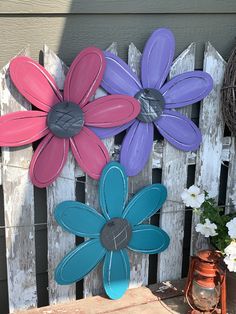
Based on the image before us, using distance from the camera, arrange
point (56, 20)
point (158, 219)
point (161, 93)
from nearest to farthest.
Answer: point (56, 20) < point (161, 93) < point (158, 219)

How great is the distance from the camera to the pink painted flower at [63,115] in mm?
1715

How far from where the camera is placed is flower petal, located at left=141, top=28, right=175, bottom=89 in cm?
187

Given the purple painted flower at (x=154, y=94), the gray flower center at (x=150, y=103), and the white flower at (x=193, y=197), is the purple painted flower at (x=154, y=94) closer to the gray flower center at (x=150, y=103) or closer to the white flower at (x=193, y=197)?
the gray flower center at (x=150, y=103)

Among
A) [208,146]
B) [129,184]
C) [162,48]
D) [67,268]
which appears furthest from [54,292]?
[162,48]

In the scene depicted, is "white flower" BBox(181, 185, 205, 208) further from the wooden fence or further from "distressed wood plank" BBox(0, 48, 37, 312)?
"distressed wood plank" BBox(0, 48, 37, 312)

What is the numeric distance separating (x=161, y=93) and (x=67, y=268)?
819 millimetres

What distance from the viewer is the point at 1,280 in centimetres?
207

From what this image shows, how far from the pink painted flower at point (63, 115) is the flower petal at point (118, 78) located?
0.04 metres

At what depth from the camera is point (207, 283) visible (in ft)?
6.28

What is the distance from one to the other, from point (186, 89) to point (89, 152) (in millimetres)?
489

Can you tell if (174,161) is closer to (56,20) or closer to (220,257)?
(220,257)

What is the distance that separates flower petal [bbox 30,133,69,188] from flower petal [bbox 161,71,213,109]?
0.47m

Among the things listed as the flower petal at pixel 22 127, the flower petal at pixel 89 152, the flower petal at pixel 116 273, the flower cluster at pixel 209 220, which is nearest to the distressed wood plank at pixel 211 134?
the flower cluster at pixel 209 220

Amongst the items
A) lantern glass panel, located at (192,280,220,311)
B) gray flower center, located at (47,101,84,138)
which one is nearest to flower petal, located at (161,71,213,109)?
gray flower center, located at (47,101,84,138)
